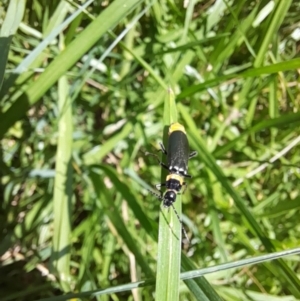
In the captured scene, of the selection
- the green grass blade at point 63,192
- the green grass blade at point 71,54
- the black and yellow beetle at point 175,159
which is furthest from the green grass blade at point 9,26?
the black and yellow beetle at point 175,159

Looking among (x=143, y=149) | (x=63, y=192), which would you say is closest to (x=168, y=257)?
(x=63, y=192)

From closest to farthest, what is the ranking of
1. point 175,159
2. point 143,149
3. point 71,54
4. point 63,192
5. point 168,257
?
point 168,257 → point 71,54 → point 175,159 → point 63,192 → point 143,149

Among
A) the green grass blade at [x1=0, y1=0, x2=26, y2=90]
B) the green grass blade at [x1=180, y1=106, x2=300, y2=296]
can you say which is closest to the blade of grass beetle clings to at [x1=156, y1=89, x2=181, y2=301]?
the green grass blade at [x1=180, y1=106, x2=300, y2=296]

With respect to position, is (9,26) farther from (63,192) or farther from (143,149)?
(143,149)

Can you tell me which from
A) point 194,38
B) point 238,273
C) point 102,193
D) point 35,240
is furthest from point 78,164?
point 238,273

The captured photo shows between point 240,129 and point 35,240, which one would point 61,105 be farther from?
point 240,129

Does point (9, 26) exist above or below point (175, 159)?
above

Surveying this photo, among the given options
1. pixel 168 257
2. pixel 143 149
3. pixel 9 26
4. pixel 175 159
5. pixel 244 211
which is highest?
pixel 9 26

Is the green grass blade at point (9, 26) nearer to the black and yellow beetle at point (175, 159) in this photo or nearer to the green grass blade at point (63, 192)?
the green grass blade at point (63, 192)

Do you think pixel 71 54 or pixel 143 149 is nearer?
pixel 71 54
